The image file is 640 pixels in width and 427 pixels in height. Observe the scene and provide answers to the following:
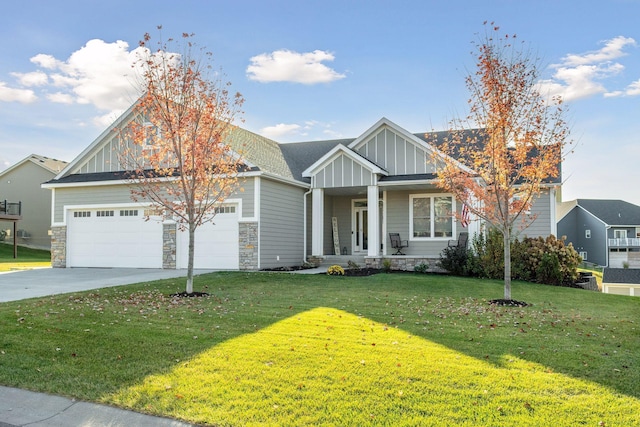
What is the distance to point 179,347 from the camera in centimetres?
633

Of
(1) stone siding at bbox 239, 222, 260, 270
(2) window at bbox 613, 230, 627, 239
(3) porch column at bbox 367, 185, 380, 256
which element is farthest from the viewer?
(2) window at bbox 613, 230, 627, 239

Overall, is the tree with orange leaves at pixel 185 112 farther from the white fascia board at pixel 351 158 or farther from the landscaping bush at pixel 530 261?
the landscaping bush at pixel 530 261

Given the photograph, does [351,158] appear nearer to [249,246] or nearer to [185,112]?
[249,246]

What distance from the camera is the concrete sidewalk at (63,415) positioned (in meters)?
4.26

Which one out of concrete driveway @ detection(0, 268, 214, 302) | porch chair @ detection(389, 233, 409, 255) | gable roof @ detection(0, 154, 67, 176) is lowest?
concrete driveway @ detection(0, 268, 214, 302)

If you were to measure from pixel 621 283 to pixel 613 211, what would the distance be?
30.3 metres

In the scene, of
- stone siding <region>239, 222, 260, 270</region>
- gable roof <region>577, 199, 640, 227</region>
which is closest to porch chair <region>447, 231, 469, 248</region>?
stone siding <region>239, 222, 260, 270</region>

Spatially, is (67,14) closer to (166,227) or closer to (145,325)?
(166,227)

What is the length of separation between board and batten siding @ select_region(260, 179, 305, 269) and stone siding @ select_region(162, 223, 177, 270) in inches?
140

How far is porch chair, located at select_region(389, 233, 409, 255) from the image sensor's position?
1903cm

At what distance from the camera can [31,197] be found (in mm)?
36531

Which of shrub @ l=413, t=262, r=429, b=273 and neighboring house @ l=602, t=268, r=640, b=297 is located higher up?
shrub @ l=413, t=262, r=429, b=273

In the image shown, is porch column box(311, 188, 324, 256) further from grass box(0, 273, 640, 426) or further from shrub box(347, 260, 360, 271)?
grass box(0, 273, 640, 426)

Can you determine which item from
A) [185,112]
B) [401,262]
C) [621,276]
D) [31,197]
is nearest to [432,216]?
[401,262]
